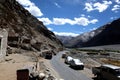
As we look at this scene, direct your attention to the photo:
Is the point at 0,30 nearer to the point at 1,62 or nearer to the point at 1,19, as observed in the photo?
the point at 1,62

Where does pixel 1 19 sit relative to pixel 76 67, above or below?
above

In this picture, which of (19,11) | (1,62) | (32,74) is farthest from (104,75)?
(19,11)

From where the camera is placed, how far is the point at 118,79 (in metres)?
23.6

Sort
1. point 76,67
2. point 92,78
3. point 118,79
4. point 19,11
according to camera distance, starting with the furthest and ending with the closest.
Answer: point 19,11, point 76,67, point 92,78, point 118,79

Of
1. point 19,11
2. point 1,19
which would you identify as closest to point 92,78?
point 1,19

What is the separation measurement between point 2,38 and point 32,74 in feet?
46.9

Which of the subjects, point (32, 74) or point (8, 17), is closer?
point (32, 74)

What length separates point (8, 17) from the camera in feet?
266

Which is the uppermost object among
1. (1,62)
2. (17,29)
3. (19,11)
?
(19,11)

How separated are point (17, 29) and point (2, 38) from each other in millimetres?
48361

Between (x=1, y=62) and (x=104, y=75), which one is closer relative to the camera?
(x=104, y=75)

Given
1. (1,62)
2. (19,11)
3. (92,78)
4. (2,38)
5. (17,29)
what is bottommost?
(92,78)

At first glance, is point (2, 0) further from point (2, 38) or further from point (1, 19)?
point (2, 38)

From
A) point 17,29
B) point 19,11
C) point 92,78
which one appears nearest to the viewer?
point 92,78
